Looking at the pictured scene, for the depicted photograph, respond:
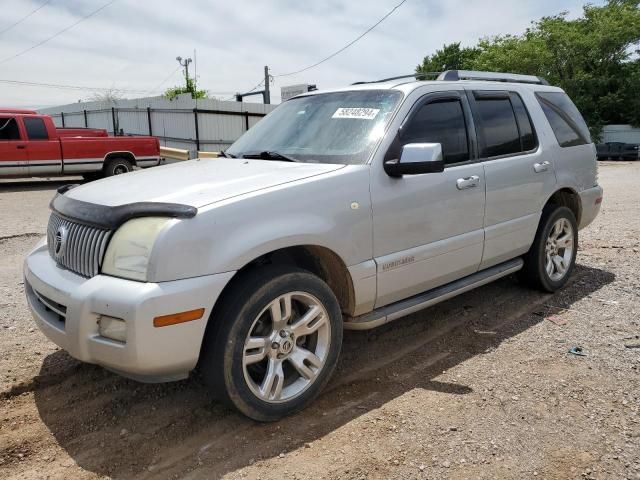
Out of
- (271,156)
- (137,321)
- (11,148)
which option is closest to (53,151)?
(11,148)

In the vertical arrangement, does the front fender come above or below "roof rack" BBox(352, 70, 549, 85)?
below

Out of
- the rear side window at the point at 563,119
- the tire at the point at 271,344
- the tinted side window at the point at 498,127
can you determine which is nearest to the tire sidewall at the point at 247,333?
the tire at the point at 271,344

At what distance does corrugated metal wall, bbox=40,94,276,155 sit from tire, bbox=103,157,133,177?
6.30m

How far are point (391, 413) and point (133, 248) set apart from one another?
169cm

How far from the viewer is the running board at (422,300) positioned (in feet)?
11.3

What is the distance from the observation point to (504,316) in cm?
464

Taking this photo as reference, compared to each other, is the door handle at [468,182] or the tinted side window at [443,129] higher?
the tinted side window at [443,129]

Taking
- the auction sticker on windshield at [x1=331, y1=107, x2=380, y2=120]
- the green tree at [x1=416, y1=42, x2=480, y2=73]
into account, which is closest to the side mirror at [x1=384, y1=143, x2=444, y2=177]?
the auction sticker on windshield at [x1=331, y1=107, x2=380, y2=120]

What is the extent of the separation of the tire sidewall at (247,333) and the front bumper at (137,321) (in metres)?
0.16

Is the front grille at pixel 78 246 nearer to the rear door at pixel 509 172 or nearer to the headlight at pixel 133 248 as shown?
the headlight at pixel 133 248

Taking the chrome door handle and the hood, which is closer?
the hood

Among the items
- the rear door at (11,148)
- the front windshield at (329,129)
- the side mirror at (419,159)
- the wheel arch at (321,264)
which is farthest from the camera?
the rear door at (11,148)

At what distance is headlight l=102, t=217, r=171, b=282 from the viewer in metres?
2.56

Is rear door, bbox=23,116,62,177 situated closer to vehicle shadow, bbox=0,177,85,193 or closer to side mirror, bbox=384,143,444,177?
vehicle shadow, bbox=0,177,85,193
